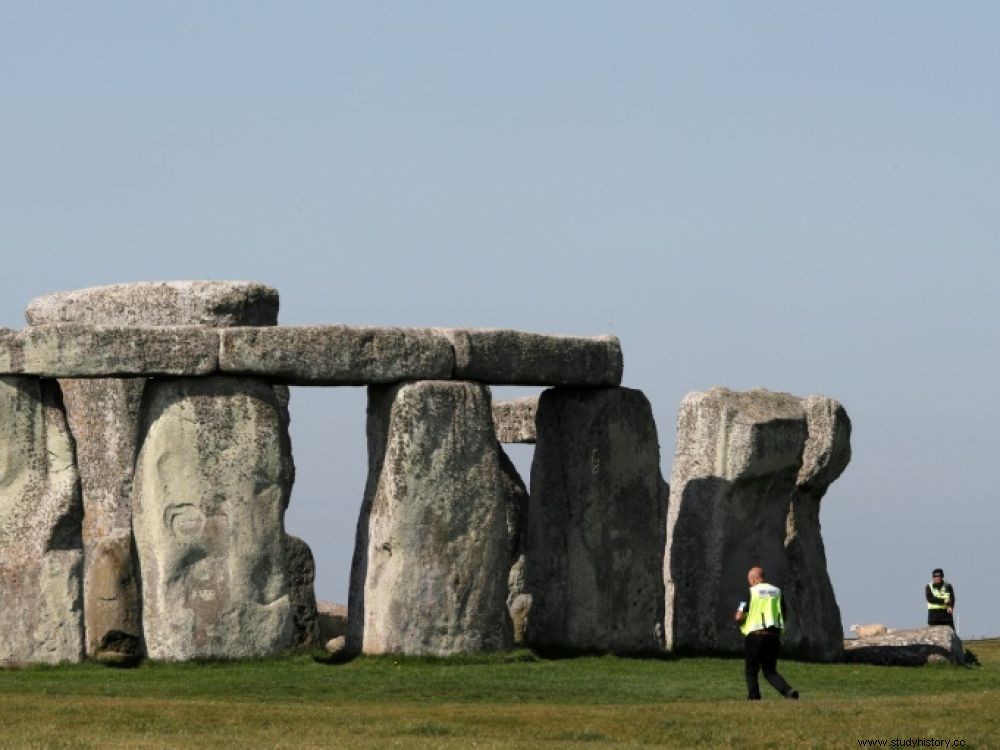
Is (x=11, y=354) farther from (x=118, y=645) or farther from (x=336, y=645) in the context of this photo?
(x=336, y=645)

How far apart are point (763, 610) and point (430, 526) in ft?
16.4

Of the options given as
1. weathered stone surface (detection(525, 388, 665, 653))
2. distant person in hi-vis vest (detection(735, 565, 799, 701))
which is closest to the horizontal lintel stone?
weathered stone surface (detection(525, 388, 665, 653))

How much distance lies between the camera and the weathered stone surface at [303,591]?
3259 cm

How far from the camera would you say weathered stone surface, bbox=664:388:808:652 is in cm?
3375

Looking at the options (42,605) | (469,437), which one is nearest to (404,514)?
(469,437)

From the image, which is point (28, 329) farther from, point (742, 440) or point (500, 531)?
point (742, 440)

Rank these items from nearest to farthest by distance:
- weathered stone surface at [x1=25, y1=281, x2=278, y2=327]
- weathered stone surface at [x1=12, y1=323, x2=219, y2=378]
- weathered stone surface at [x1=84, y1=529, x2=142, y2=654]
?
weathered stone surface at [x1=12, y1=323, x2=219, y2=378]
weathered stone surface at [x1=84, y1=529, x2=142, y2=654]
weathered stone surface at [x1=25, y1=281, x2=278, y2=327]

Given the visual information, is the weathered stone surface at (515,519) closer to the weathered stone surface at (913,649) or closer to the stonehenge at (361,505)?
the stonehenge at (361,505)

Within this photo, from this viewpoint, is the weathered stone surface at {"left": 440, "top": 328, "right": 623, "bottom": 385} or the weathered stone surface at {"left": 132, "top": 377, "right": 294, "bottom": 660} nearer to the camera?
the weathered stone surface at {"left": 132, "top": 377, "right": 294, "bottom": 660}

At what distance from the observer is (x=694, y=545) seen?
34.1 m

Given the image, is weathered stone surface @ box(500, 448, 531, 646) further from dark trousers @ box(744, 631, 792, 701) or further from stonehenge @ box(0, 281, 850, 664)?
dark trousers @ box(744, 631, 792, 701)

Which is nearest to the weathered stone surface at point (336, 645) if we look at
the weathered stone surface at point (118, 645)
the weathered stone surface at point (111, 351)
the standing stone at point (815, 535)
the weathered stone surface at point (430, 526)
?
the weathered stone surface at point (430, 526)

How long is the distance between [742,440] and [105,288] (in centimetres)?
791

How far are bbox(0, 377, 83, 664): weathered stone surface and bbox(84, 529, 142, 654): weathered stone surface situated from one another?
33.1 inches
